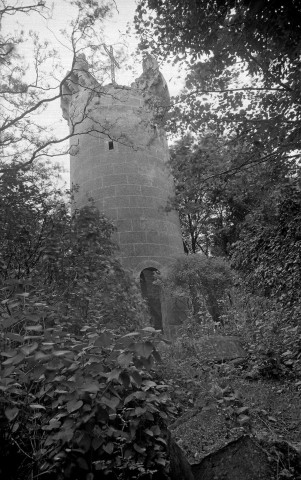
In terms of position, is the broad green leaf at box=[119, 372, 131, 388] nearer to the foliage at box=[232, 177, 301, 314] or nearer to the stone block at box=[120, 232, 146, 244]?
the foliage at box=[232, 177, 301, 314]

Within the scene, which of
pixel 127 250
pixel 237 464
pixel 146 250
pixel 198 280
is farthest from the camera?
pixel 146 250

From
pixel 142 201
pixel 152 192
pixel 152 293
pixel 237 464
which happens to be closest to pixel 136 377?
pixel 237 464

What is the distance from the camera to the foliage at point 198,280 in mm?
→ 11586

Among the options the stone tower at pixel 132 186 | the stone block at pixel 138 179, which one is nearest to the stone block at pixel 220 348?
the stone tower at pixel 132 186

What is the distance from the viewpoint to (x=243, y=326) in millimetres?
7539

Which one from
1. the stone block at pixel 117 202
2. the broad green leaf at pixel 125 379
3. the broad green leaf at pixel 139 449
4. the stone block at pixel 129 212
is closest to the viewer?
the broad green leaf at pixel 125 379

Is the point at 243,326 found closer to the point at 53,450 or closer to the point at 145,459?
the point at 145,459

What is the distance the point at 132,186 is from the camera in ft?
46.1

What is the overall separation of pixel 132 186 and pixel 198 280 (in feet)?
16.2

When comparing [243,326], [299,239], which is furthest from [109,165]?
[299,239]

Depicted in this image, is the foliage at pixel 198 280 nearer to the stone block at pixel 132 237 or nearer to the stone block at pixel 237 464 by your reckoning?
the stone block at pixel 132 237

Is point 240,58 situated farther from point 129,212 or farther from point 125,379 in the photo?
point 129,212

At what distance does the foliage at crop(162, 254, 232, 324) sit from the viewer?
1159 cm

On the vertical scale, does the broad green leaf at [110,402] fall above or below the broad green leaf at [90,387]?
below
